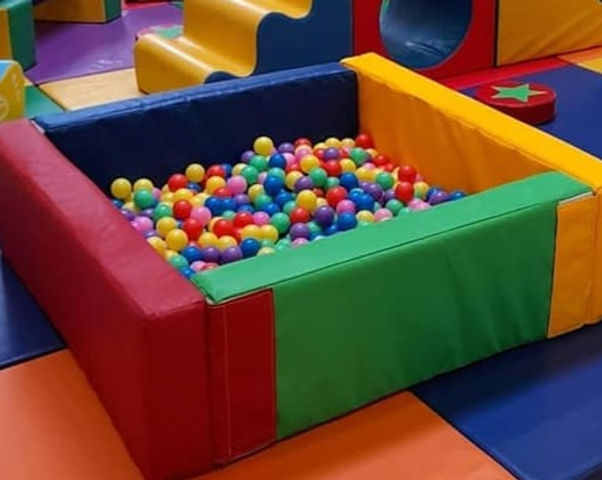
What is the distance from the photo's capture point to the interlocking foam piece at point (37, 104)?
2.79m

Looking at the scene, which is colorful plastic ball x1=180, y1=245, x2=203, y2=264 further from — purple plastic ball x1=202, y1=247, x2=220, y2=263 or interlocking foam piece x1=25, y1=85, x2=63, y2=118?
interlocking foam piece x1=25, y1=85, x2=63, y2=118

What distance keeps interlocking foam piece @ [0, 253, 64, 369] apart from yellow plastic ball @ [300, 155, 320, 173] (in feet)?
2.11

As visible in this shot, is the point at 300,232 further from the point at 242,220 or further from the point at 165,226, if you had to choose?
the point at 165,226

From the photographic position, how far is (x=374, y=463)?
1.44 meters

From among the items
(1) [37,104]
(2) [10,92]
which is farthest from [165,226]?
(1) [37,104]

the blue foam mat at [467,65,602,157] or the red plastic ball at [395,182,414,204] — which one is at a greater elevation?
the red plastic ball at [395,182,414,204]

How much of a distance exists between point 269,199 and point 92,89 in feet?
3.60

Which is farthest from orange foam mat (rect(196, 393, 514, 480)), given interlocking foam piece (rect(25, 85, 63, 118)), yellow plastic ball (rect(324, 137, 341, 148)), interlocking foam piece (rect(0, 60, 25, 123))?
interlocking foam piece (rect(25, 85, 63, 118))

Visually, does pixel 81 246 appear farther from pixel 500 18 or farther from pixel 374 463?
pixel 500 18

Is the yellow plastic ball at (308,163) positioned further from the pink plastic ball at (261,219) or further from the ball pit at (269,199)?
the pink plastic ball at (261,219)

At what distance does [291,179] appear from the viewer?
216 centimetres

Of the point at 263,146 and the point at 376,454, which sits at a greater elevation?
the point at 263,146

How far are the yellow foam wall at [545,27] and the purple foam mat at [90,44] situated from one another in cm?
118

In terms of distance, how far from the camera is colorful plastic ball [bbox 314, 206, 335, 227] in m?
2.02
